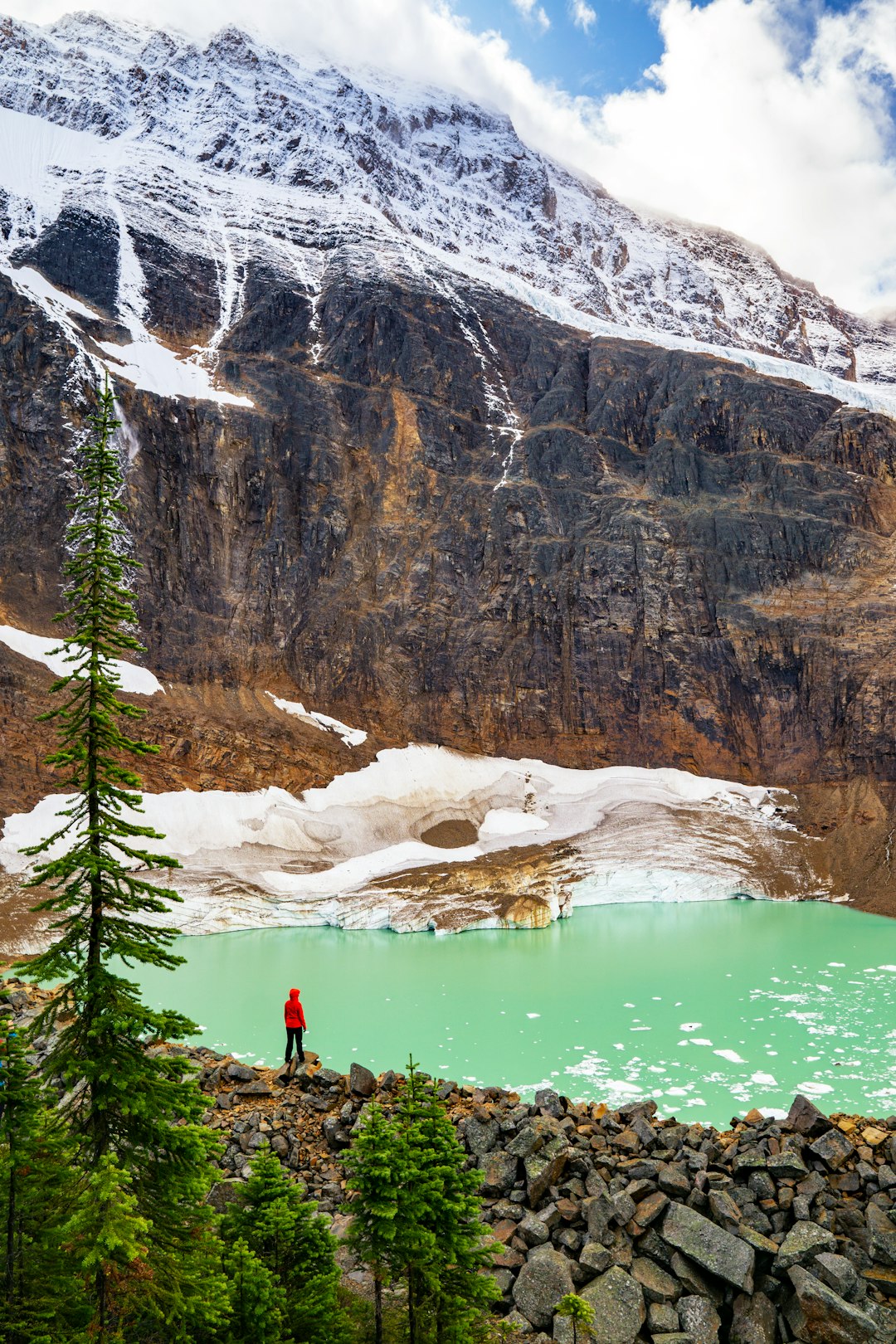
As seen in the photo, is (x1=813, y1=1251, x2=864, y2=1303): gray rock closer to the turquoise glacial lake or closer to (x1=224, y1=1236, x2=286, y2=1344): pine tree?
(x1=224, y1=1236, x2=286, y2=1344): pine tree

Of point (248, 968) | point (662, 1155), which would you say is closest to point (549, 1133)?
point (662, 1155)

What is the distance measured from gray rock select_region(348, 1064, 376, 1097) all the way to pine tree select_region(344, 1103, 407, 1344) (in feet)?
13.5

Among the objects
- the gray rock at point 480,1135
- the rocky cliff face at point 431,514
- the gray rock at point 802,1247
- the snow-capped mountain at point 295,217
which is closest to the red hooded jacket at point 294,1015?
the gray rock at point 480,1135

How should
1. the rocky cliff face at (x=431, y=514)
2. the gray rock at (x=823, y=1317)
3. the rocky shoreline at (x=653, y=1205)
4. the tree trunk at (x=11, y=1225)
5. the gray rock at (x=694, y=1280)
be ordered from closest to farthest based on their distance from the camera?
the tree trunk at (x=11, y=1225)
the gray rock at (x=823, y=1317)
the rocky shoreline at (x=653, y=1205)
the gray rock at (x=694, y=1280)
the rocky cliff face at (x=431, y=514)

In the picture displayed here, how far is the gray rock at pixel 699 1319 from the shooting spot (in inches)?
302

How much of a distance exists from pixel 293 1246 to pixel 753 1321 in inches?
174

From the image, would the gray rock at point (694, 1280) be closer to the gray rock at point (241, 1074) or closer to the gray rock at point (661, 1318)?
the gray rock at point (661, 1318)

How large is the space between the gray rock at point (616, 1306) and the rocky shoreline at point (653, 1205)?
12mm

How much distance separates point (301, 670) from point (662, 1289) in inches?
1818

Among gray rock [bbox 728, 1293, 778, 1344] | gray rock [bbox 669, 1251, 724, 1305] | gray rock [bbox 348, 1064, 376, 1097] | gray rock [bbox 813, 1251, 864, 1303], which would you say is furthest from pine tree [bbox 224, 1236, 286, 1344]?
gray rock [bbox 813, 1251, 864, 1303]

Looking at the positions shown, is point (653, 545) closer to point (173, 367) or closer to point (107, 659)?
point (173, 367)

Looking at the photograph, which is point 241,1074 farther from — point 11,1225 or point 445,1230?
point 445,1230

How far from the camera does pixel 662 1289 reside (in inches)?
314

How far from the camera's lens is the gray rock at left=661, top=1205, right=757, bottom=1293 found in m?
7.99
